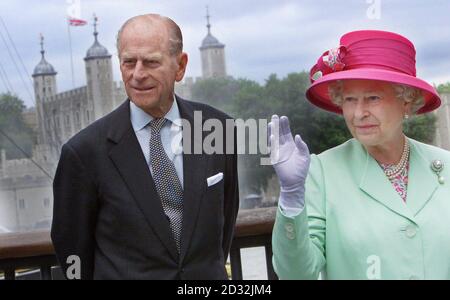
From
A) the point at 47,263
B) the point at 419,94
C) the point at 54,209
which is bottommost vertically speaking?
the point at 47,263

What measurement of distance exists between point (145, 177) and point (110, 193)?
0.16 ft

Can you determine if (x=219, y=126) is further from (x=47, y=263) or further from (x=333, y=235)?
(x=47, y=263)

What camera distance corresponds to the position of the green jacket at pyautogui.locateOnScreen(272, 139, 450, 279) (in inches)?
38.2

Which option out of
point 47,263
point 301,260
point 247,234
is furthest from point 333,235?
point 47,263

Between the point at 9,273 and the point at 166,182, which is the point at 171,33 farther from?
the point at 9,273

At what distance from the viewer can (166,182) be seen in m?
1.10

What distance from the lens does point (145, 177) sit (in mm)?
1091

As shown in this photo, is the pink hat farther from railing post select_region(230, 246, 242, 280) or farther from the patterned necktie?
railing post select_region(230, 246, 242, 280)

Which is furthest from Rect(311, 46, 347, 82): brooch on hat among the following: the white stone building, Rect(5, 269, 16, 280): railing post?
the white stone building

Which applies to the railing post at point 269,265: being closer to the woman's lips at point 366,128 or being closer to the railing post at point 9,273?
the railing post at point 9,273

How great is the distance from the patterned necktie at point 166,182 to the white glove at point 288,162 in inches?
7.7

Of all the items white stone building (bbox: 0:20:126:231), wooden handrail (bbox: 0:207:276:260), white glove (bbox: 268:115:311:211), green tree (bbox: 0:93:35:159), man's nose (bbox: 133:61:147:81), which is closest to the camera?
white glove (bbox: 268:115:311:211)

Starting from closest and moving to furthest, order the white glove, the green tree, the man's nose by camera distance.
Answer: the white glove < the man's nose < the green tree

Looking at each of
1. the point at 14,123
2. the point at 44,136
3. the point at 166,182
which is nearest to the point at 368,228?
the point at 166,182
